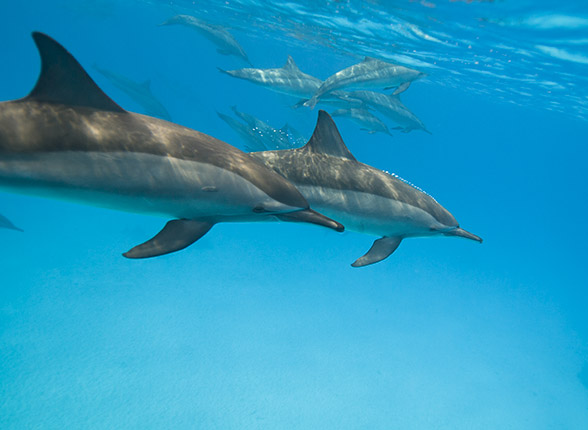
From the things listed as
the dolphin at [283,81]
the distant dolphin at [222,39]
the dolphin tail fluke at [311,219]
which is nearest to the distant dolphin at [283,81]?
the dolphin at [283,81]

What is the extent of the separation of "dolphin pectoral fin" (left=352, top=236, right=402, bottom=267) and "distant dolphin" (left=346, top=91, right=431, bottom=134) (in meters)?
9.67

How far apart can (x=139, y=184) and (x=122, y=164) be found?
19cm

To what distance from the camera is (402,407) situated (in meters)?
8.45

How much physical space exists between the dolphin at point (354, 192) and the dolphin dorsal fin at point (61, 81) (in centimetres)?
196

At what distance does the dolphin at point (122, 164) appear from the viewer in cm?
250

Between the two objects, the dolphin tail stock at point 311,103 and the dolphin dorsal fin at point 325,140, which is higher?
the dolphin dorsal fin at point 325,140

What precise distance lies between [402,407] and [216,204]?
25.4 ft

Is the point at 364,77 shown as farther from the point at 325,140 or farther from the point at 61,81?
the point at 61,81

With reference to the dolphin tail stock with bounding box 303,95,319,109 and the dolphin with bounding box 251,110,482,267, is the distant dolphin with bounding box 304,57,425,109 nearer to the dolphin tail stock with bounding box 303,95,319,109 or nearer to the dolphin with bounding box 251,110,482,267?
the dolphin tail stock with bounding box 303,95,319,109

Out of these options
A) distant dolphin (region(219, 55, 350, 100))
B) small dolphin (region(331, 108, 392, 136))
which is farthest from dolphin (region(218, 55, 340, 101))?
small dolphin (region(331, 108, 392, 136))

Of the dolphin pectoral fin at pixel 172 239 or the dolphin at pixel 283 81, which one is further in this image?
the dolphin at pixel 283 81

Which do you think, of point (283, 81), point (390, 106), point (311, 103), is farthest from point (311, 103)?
point (390, 106)

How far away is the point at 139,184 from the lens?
9.09 ft

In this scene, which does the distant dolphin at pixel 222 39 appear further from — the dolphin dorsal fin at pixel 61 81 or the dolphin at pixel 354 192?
the dolphin dorsal fin at pixel 61 81
